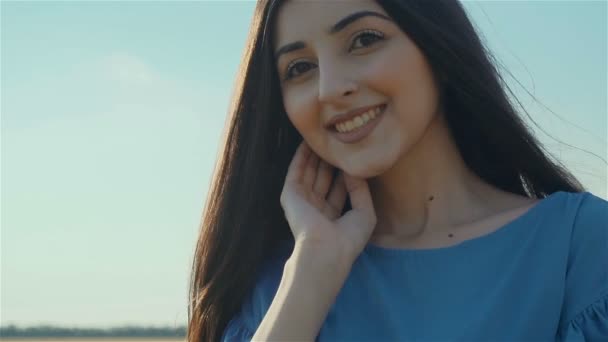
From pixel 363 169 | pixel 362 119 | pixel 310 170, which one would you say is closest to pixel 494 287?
pixel 363 169

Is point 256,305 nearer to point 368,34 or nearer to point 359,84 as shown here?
point 359,84

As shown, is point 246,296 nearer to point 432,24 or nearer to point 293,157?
point 293,157

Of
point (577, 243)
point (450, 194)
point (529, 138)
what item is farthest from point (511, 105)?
point (577, 243)

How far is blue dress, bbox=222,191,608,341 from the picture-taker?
171 inches

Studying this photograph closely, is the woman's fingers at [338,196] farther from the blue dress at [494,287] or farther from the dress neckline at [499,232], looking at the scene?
the dress neckline at [499,232]

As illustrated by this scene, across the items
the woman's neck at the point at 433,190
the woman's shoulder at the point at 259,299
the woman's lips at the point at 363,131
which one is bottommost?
the woman's shoulder at the point at 259,299

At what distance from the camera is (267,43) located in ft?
16.3

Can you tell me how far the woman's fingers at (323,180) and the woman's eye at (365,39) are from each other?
0.66 meters

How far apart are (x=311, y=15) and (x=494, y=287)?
130cm

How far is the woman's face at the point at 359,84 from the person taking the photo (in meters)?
4.64

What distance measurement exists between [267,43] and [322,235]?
0.87m

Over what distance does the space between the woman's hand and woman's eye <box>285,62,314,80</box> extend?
37 cm

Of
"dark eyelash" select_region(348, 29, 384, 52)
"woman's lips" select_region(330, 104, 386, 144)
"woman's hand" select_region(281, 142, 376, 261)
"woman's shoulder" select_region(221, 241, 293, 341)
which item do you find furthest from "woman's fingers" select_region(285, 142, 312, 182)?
"dark eyelash" select_region(348, 29, 384, 52)

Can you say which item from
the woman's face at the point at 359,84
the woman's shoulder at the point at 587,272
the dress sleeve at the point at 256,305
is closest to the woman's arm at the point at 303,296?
the dress sleeve at the point at 256,305
